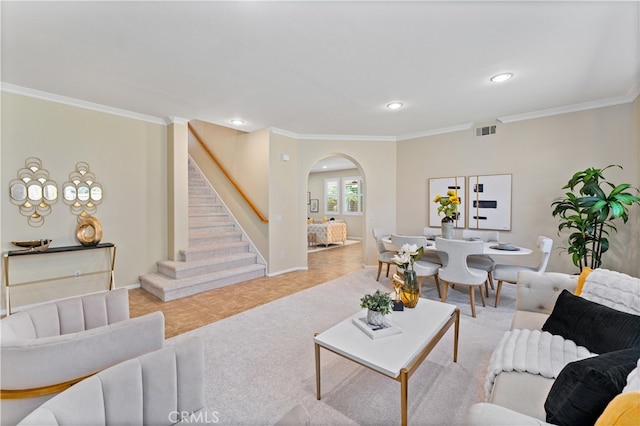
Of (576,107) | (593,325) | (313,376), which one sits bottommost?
(313,376)

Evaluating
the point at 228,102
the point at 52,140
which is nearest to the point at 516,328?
the point at 228,102

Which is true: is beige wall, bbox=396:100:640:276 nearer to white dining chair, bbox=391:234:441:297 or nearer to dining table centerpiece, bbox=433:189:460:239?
dining table centerpiece, bbox=433:189:460:239

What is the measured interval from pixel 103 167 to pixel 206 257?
202cm

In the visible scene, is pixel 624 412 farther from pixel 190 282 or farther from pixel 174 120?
pixel 174 120

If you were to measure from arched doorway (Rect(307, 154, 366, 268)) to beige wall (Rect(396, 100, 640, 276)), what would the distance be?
15.5ft

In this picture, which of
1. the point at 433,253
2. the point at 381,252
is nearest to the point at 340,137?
the point at 381,252

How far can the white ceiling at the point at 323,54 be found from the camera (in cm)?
198

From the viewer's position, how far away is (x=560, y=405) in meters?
1.03

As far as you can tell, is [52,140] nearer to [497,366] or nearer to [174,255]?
[174,255]

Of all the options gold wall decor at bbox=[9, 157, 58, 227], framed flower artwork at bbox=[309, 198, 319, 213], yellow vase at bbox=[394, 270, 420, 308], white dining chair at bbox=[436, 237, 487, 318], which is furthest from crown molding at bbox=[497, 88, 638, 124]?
framed flower artwork at bbox=[309, 198, 319, 213]

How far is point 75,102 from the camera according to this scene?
3674 millimetres

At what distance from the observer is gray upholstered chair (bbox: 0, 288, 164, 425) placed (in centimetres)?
117

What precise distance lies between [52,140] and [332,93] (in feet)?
12.2

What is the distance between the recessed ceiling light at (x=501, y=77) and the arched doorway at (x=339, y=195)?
659 cm
